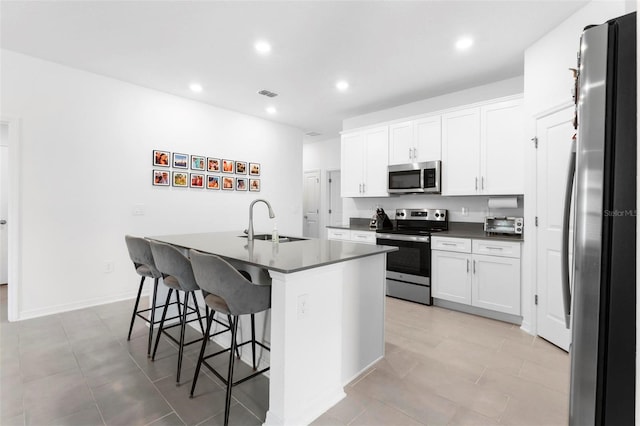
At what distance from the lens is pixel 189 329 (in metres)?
2.96

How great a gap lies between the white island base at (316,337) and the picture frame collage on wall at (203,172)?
329cm

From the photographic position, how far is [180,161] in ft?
14.7

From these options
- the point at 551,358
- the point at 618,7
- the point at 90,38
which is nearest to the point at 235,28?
the point at 90,38

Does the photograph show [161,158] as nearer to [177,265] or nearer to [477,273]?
[177,265]

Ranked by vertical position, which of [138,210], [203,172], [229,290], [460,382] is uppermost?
[203,172]

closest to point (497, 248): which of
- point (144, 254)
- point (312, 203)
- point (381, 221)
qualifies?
point (381, 221)

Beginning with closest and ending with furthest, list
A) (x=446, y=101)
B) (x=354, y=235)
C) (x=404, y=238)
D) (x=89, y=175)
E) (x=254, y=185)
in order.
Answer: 1. (x=89, y=175)
2. (x=404, y=238)
3. (x=446, y=101)
4. (x=354, y=235)
5. (x=254, y=185)

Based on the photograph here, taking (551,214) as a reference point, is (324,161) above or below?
above

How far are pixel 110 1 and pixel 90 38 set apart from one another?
75 cm

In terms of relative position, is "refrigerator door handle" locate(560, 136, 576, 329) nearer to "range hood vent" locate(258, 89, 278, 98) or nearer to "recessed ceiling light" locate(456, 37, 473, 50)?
"recessed ceiling light" locate(456, 37, 473, 50)

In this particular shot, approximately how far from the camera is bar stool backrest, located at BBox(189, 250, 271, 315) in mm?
1688

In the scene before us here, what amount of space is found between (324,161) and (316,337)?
6.01 metres

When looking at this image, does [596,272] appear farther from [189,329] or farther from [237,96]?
[237,96]

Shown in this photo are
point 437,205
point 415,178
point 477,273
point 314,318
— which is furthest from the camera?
point 437,205
